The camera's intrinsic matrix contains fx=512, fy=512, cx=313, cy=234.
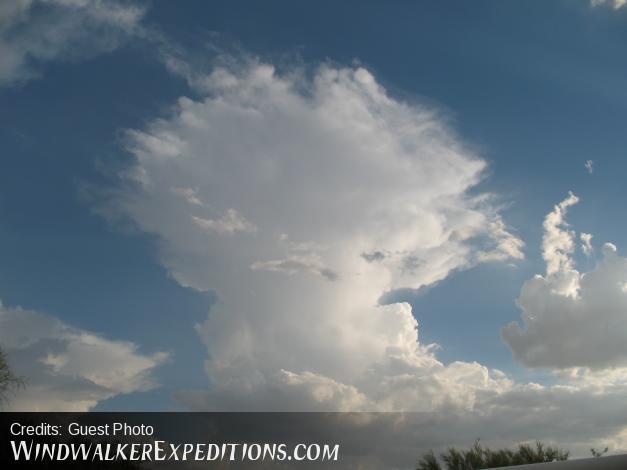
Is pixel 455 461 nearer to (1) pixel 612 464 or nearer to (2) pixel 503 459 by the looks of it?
(2) pixel 503 459

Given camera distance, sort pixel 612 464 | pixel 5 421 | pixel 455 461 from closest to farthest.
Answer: pixel 612 464, pixel 5 421, pixel 455 461

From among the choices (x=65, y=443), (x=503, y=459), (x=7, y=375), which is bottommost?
(x=503, y=459)

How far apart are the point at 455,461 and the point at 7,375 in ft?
66.7

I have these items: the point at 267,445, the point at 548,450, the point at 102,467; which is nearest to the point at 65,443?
the point at 102,467

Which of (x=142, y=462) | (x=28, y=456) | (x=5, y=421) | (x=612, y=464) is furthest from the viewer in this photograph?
(x=142, y=462)

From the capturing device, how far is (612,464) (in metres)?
4.87

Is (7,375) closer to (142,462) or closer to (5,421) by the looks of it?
(5,421)

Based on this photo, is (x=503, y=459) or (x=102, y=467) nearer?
(x=102, y=467)

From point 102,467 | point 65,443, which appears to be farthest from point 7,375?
point 102,467

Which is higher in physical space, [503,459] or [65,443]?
[65,443]

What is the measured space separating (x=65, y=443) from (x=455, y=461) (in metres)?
17.8

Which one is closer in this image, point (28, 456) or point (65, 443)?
point (28, 456)

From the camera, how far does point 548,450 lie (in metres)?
26.8

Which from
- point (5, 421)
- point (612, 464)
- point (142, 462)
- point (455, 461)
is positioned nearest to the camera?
point (612, 464)
